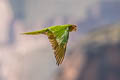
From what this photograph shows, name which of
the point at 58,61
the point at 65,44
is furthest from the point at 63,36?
the point at 58,61

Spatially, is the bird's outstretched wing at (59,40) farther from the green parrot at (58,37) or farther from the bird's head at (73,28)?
the bird's head at (73,28)

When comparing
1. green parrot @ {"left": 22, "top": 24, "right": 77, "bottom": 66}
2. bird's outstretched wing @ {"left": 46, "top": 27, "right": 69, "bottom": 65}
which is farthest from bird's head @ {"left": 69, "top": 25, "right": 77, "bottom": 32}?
bird's outstretched wing @ {"left": 46, "top": 27, "right": 69, "bottom": 65}

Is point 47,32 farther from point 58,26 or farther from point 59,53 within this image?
point 59,53

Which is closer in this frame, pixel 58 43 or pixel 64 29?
pixel 58 43

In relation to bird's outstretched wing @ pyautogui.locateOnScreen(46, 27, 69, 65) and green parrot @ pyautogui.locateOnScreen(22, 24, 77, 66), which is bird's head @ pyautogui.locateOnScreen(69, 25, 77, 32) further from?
bird's outstretched wing @ pyautogui.locateOnScreen(46, 27, 69, 65)

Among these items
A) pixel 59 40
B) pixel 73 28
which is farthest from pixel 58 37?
pixel 73 28

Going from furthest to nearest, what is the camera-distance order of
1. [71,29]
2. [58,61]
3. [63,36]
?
[71,29] → [63,36] → [58,61]

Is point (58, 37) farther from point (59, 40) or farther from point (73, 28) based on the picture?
point (73, 28)
